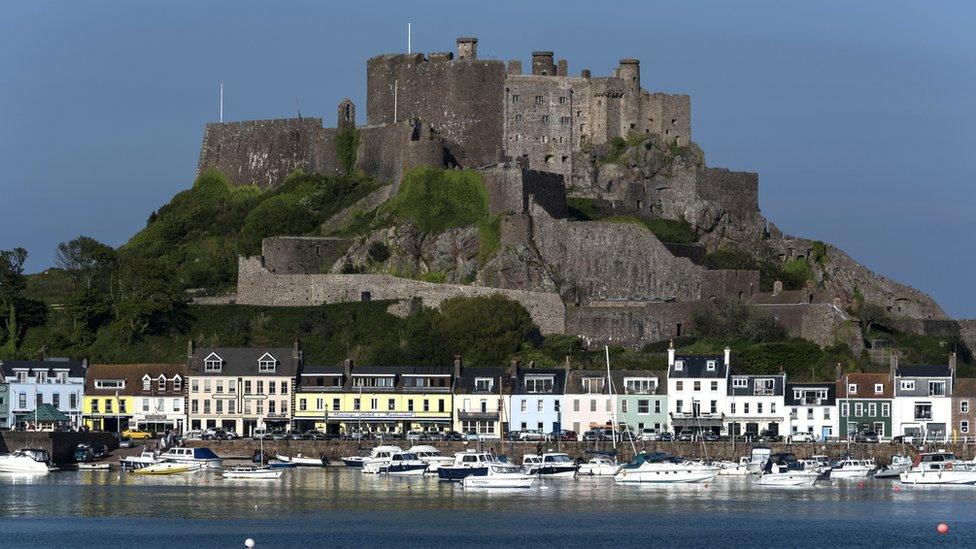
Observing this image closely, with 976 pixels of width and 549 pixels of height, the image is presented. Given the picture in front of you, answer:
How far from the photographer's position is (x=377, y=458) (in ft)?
281

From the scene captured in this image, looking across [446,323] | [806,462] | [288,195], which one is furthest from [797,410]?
[288,195]

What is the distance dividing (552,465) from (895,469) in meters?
12.3

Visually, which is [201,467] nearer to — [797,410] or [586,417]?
[586,417]

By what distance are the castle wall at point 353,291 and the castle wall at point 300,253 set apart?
0.70m

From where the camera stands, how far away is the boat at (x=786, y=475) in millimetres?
81812

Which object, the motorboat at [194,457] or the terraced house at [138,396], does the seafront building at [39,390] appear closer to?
the terraced house at [138,396]

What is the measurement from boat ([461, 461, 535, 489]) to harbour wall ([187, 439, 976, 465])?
7142mm

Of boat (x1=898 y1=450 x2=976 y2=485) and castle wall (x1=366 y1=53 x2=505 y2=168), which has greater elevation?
castle wall (x1=366 y1=53 x2=505 y2=168)

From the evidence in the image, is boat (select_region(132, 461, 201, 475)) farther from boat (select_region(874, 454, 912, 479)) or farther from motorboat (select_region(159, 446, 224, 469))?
boat (select_region(874, 454, 912, 479))

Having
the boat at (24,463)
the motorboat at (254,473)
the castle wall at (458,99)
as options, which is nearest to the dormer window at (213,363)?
the boat at (24,463)

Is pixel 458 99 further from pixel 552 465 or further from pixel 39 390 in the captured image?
pixel 552 465

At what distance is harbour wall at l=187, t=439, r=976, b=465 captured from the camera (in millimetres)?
87812

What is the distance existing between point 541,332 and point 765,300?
9.36m

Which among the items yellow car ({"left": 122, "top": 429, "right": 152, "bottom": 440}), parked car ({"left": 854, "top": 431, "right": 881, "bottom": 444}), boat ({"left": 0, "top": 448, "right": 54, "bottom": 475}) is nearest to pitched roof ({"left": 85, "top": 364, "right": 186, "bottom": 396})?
yellow car ({"left": 122, "top": 429, "right": 152, "bottom": 440})
